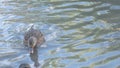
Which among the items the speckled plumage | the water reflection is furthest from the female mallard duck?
the water reflection

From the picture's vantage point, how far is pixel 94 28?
13945mm

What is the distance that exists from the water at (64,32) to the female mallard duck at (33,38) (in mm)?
163

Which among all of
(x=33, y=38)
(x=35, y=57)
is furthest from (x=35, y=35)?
(x=35, y=57)

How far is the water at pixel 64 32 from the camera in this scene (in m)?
11.9

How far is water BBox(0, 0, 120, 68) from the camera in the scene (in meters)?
11.9

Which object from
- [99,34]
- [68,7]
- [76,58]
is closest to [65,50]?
[76,58]

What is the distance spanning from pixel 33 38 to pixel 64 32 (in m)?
1.04

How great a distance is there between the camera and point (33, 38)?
1339cm

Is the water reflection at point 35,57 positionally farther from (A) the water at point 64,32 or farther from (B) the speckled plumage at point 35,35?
(B) the speckled plumage at point 35,35

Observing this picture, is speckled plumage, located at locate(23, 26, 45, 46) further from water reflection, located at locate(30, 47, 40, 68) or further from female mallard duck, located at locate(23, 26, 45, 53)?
water reflection, located at locate(30, 47, 40, 68)

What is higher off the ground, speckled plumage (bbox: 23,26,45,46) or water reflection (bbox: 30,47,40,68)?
speckled plumage (bbox: 23,26,45,46)

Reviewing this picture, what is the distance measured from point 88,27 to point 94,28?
23 centimetres

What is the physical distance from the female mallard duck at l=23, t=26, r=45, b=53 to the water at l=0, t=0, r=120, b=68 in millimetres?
163

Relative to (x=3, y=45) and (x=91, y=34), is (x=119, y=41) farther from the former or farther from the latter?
(x=3, y=45)
